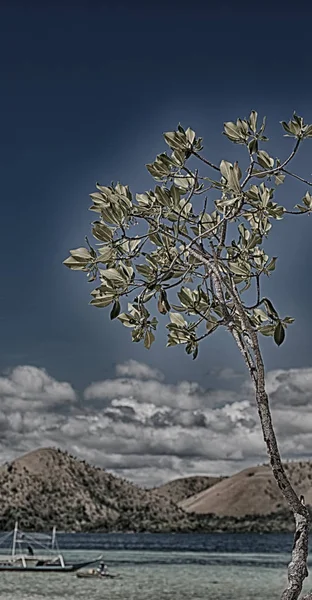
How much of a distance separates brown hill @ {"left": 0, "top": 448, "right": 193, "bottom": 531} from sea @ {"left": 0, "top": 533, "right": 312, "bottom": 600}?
12.7 ft

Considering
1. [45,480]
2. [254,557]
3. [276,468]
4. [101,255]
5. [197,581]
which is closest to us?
[276,468]

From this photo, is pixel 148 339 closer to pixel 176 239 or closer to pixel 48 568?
pixel 176 239

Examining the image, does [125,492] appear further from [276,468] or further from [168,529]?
[276,468]

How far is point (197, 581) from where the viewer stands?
31219mm

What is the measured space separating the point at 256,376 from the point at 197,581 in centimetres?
3071

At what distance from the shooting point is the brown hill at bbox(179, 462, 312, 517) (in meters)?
59.2

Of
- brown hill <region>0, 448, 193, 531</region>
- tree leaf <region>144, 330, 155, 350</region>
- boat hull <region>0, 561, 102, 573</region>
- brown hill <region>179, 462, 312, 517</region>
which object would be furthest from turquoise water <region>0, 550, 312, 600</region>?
tree leaf <region>144, 330, 155, 350</region>

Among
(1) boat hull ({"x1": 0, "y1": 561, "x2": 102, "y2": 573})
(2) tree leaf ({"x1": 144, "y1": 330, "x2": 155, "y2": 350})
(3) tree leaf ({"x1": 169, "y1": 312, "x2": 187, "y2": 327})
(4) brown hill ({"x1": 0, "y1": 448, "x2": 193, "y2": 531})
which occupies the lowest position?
(2) tree leaf ({"x1": 144, "y1": 330, "x2": 155, "y2": 350})

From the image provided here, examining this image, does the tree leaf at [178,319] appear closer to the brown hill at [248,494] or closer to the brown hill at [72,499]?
the brown hill at [248,494]

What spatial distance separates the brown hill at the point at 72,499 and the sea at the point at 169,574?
387 cm

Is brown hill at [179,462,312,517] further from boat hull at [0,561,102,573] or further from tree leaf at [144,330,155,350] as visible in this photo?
Result: tree leaf at [144,330,155,350]

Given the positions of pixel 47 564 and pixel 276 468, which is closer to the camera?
pixel 276 468

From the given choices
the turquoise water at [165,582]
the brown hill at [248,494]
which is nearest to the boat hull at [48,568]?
the turquoise water at [165,582]

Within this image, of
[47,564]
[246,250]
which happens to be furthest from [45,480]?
[246,250]
